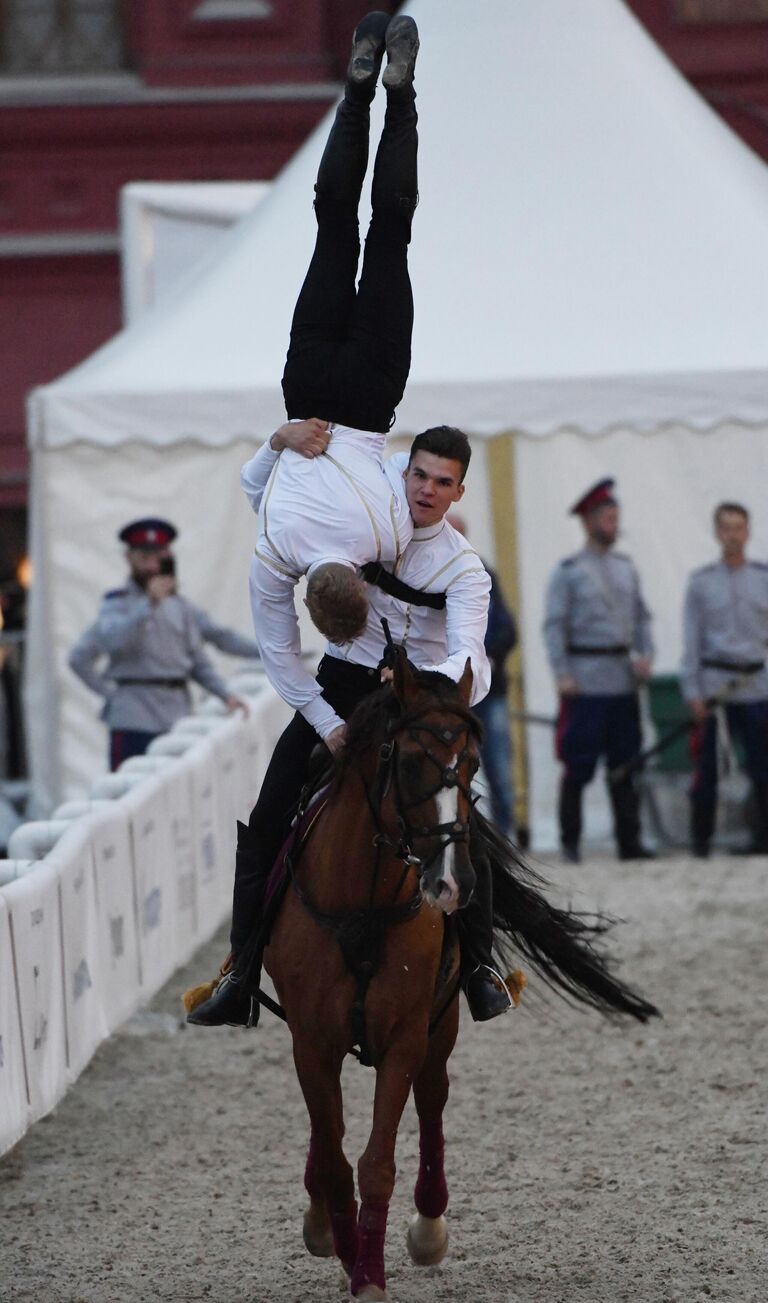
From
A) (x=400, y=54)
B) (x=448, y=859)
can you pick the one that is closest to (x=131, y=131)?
(x=400, y=54)

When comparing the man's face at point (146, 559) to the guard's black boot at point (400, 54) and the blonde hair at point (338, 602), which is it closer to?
the guard's black boot at point (400, 54)

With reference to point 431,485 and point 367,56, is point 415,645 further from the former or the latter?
point 367,56

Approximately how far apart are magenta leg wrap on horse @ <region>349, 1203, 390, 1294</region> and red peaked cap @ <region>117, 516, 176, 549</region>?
6714mm

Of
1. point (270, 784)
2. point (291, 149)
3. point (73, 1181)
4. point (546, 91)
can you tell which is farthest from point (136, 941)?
point (291, 149)

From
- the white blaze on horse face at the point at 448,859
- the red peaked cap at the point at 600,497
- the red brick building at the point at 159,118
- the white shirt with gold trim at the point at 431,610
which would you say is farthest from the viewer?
the red brick building at the point at 159,118

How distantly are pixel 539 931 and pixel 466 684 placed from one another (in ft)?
4.23

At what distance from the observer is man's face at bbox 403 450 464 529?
5.18 m

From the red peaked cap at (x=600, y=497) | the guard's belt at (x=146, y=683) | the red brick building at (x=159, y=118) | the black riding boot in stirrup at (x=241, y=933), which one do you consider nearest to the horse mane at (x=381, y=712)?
the black riding boot in stirrup at (x=241, y=933)

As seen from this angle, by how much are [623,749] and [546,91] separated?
3.91 m

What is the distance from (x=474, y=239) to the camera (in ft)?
41.8

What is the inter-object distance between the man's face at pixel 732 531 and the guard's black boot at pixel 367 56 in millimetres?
6649

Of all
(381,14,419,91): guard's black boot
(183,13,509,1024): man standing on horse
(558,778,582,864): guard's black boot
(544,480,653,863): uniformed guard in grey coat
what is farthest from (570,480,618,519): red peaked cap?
(381,14,419,91): guard's black boot

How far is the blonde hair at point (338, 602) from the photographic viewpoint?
475cm

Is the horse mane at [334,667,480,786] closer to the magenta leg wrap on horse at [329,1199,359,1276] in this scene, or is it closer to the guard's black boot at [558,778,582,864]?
the magenta leg wrap on horse at [329,1199,359,1276]
